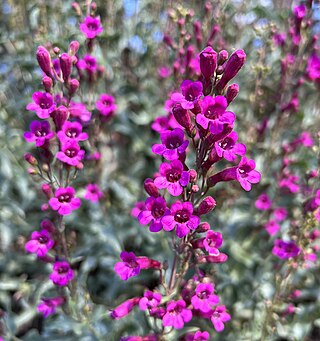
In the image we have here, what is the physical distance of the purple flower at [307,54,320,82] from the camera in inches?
153

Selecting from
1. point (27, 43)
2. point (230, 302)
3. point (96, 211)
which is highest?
point (27, 43)

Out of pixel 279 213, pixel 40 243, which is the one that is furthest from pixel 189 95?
pixel 279 213

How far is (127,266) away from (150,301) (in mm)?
233

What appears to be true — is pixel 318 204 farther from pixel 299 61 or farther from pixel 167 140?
pixel 299 61

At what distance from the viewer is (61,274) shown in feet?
8.60

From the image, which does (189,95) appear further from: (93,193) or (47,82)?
(93,193)

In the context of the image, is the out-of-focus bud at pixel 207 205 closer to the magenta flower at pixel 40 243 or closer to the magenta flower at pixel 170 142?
the magenta flower at pixel 170 142

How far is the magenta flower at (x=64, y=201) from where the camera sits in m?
2.43

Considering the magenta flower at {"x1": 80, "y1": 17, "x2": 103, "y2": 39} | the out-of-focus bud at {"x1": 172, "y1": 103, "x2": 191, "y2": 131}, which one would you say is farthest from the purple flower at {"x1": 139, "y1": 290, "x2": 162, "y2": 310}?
the magenta flower at {"x1": 80, "y1": 17, "x2": 103, "y2": 39}

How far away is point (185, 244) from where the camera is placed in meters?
2.32

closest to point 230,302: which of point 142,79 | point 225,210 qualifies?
point 225,210

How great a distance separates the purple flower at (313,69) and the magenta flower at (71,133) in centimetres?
236

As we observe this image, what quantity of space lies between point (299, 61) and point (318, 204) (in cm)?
166

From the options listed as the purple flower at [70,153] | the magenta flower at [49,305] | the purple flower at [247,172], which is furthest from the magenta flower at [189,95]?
the magenta flower at [49,305]
